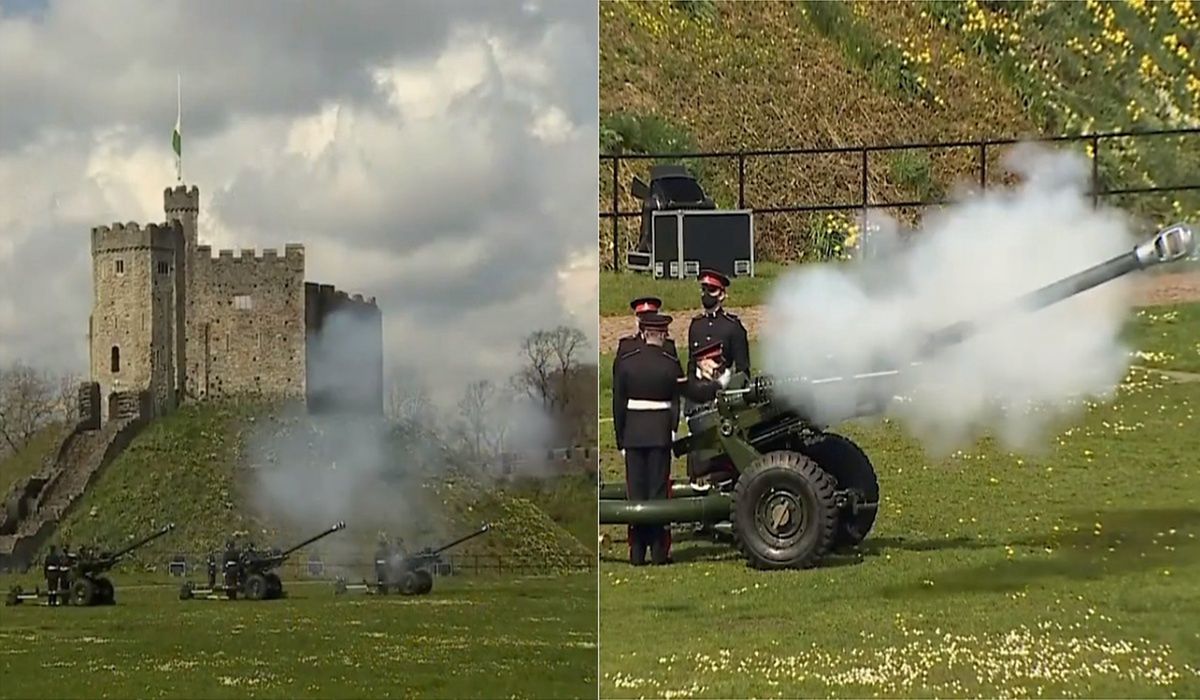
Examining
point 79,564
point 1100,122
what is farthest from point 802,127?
point 79,564

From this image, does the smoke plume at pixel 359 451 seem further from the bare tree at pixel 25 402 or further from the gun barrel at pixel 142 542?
the bare tree at pixel 25 402

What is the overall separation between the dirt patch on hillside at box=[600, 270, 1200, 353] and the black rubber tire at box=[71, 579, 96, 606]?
7.53ft

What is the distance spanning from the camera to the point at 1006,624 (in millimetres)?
6559

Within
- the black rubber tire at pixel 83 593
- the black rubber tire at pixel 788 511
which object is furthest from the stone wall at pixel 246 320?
the black rubber tire at pixel 788 511

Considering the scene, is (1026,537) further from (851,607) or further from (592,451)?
(592,451)

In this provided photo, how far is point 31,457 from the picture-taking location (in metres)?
6.76

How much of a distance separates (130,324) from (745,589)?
106 inches

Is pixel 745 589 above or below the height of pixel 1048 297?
below

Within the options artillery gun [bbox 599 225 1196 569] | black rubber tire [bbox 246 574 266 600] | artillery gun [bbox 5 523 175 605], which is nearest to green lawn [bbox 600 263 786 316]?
artillery gun [bbox 599 225 1196 569]

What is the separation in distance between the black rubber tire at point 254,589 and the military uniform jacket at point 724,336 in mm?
1970

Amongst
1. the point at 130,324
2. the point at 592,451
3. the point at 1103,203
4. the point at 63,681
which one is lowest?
the point at 63,681

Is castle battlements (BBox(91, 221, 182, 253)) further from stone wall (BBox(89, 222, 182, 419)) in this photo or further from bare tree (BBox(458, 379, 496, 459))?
bare tree (BBox(458, 379, 496, 459))

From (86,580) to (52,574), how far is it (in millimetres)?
136

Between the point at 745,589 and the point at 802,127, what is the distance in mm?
1902
